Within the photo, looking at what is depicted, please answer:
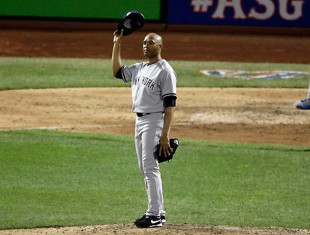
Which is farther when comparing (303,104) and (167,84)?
(303,104)

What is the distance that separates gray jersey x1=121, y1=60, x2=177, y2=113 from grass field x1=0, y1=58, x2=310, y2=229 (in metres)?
1.40

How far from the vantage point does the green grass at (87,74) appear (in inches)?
774

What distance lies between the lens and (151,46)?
9.18 meters

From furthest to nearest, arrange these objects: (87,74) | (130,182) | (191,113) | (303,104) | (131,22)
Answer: (87,74), (191,113), (303,104), (130,182), (131,22)

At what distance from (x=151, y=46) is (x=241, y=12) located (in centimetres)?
1799

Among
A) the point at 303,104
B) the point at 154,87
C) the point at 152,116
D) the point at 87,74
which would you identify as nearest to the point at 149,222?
the point at 152,116

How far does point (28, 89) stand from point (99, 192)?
7899 mm

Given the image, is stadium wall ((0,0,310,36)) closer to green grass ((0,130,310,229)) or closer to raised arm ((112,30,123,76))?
green grass ((0,130,310,229))

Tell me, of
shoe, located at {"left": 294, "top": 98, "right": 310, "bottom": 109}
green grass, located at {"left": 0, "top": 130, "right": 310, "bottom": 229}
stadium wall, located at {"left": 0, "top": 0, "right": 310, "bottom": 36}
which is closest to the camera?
green grass, located at {"left": 0, "top": 130, "right": 310, "bottom": 229}

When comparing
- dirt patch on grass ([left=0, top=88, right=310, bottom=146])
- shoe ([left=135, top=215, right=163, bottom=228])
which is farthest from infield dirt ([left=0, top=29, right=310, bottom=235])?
shoe ([left=135, top=215, right=163, bottom=228])

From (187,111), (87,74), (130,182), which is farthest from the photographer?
(87,74)

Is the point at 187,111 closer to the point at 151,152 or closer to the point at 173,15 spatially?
the point at 151,152

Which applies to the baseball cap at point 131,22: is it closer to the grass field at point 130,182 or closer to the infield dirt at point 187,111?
the grass field at point 130,182

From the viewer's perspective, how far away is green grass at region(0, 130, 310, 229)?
10297 millimetres
